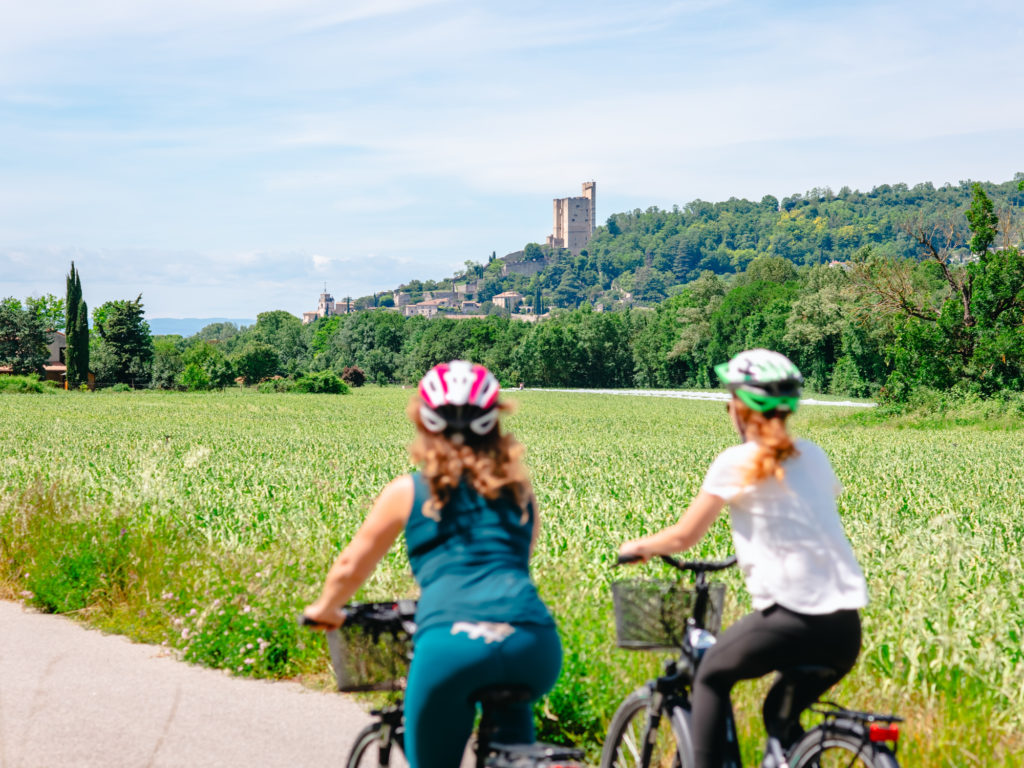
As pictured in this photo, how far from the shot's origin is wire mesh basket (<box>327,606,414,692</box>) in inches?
125

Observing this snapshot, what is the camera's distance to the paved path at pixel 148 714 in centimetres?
491

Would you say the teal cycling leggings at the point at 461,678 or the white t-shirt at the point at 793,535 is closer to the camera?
the teal cycling leggings at the point at 461,678

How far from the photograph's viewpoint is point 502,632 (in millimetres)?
2736

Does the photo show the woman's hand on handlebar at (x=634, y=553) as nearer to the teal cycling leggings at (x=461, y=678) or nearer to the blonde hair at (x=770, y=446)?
the blonde hair at (x=770, y=446)

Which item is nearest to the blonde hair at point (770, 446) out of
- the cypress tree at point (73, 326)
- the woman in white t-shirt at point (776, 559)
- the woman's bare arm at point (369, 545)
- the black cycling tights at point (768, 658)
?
the woman in white t-shirt at point (776, 559)

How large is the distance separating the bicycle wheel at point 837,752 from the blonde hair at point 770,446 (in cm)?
79

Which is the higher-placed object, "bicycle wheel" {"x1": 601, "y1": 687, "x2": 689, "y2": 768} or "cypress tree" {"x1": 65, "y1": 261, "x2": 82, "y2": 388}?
"cypress tree" {"x1": 65, "y1": 261, "x2": 82, "y2": 388}

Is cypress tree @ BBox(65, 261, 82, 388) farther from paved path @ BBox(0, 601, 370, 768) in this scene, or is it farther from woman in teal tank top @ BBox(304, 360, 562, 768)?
woman in teal tank top @ BBox(304, 360, 562, 768)

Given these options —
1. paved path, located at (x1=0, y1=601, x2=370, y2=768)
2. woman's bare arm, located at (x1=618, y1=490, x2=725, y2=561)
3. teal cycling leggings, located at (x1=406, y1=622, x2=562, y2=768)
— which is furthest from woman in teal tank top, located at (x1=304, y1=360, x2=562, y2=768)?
paved path, located at (x1=0, y1=601, x2=370, y2=768)

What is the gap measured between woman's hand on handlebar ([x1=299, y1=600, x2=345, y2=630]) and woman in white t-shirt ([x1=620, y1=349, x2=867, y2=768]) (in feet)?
3.97

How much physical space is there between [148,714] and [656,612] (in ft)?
11.3

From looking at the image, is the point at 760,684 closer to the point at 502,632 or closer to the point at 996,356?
the point at 502,632

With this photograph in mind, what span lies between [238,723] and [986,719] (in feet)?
12.5

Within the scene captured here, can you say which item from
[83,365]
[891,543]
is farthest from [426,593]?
[83,365]
